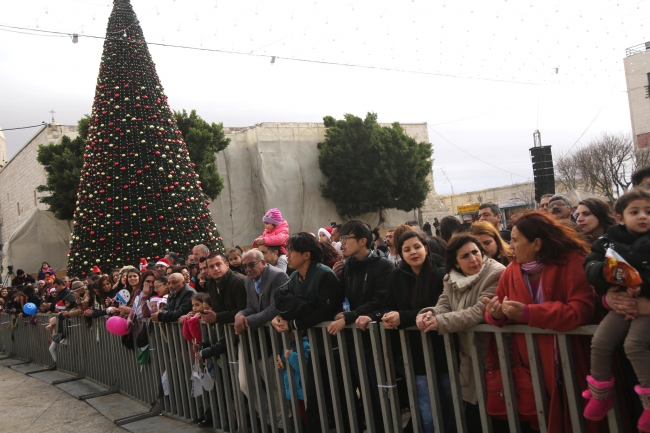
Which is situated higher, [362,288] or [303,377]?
A: [362,288]

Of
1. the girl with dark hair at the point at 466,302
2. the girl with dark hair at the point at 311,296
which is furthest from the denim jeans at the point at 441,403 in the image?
the girl with dark hair at the point at 311,296

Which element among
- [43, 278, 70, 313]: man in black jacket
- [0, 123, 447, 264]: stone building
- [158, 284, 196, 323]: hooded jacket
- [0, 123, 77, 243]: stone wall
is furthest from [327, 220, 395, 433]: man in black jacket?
[0, 123, 447, 264]: stone building

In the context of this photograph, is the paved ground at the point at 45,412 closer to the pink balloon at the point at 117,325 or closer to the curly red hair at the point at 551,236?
the pink balloon at the point at 117,325

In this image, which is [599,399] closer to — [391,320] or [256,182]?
[391,320]

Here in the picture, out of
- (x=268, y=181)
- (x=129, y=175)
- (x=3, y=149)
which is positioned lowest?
(x=129, y=175)

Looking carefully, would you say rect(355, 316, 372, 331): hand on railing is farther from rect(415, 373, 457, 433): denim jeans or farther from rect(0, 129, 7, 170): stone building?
rect(0, 129, 7, 170): stone building

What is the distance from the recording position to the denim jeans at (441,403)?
3.80 m

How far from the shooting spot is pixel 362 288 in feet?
14.6

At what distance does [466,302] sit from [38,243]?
25.9 meters

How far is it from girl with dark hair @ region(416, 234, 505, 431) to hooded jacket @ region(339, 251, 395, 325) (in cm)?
60

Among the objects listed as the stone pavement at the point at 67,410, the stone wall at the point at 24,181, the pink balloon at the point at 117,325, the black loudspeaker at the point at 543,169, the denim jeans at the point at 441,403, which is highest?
the stone wall at the point at 24,181

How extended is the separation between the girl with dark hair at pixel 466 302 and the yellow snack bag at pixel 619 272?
35.4 inches

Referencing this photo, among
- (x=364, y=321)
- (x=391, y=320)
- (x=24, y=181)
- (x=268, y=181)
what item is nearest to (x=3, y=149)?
(x=24, y=181)

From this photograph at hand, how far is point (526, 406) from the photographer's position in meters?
3.21
